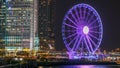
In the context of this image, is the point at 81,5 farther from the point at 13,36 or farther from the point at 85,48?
the point at 13,36

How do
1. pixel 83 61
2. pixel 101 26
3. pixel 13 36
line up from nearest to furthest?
1. pixel 101 26
2. pixel 83 61
3. pixel 13 36

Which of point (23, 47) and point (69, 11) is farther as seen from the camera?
point (23, 47)

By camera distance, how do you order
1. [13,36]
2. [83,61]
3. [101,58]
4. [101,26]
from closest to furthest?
[101,26] < [83,61] < [101,58] < [13,36]

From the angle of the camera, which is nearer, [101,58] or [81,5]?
[81,5]

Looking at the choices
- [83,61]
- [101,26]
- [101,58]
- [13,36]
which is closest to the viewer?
[101,26]

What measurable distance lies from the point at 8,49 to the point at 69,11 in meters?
76.5

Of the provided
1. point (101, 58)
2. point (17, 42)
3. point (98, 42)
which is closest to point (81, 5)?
point (98, 42)

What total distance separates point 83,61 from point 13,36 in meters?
45.8

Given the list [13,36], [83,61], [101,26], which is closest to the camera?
[101,26]

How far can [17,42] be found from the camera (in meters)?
198

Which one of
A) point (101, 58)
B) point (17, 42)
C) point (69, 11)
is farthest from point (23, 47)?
point (69, 11)

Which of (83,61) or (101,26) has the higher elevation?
(101,26)

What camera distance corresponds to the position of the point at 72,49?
4924 inches

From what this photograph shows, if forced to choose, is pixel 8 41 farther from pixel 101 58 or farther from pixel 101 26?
pixel 101 26
